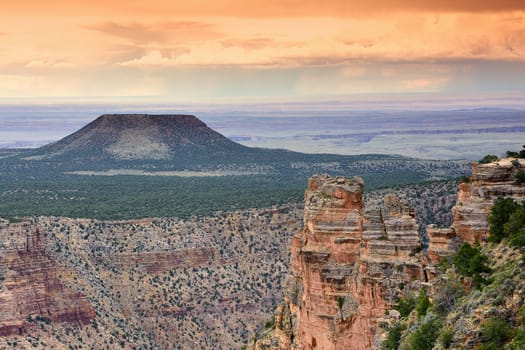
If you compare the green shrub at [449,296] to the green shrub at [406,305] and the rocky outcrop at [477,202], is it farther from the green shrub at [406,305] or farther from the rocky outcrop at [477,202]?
the green shrub at [406,305]

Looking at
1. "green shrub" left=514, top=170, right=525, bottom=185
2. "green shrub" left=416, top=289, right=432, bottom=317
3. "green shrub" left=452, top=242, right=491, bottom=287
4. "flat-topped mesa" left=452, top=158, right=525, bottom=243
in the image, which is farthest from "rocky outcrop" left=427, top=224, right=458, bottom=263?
"green shrub" left=514, top=170, right=525, bottom=185

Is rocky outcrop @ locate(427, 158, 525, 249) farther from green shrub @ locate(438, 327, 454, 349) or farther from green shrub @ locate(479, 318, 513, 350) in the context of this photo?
green shrub @ locate(479, 318, 513, 350)

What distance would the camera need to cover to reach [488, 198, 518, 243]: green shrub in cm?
3378

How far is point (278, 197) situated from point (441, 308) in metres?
83.0

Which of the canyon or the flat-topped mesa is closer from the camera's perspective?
the flat-topped mesa

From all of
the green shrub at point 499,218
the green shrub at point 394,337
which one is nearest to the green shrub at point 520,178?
the green shrub at point 499,218

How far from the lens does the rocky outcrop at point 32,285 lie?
283ft

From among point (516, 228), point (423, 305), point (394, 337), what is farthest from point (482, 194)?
point (394, 337)

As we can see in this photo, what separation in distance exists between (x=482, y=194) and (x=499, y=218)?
228 cm

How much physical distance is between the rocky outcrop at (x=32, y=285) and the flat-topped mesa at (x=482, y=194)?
2130 inches

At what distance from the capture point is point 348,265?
135ft

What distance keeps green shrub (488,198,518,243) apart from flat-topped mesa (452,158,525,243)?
3.26 feet

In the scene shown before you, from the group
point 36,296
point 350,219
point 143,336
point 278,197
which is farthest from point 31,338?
point 350,219

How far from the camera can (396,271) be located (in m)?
38.0
